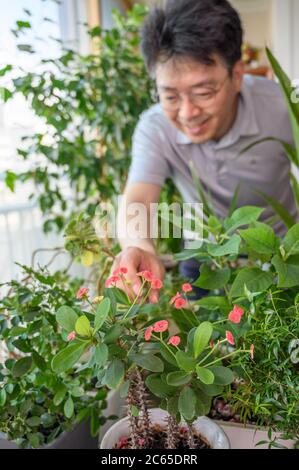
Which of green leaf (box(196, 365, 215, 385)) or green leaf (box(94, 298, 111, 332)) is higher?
green leaf (box(94, 298, 111, 332))

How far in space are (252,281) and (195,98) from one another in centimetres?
66

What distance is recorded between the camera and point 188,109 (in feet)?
3.50

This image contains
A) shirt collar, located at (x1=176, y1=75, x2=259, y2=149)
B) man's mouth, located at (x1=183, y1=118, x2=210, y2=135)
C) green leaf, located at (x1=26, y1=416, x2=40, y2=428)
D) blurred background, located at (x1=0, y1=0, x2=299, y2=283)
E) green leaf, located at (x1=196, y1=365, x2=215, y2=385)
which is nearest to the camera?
green leaf, located at (x1=196, y1=365, x2=215, y2=385)

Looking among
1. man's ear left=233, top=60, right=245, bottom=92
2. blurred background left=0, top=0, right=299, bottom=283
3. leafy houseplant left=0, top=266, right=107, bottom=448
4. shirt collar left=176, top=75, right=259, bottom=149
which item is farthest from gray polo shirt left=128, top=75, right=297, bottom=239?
leafy houseplant left=0, top=266, right=107, bottom=448

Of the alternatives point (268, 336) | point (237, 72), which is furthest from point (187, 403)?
point (237, 72)

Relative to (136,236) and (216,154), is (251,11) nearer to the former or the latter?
(216,154)

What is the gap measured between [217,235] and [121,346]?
24cm

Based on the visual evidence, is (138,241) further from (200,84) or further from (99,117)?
(99,117)

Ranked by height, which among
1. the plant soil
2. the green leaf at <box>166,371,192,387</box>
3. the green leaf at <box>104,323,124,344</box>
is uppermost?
the green leaf at <box>104,323,124,344</box>

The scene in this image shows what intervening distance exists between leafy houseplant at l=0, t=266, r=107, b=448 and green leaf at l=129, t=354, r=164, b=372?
0.17 meters

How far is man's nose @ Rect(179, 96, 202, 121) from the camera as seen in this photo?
3.49 ft

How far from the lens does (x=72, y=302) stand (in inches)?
27.7

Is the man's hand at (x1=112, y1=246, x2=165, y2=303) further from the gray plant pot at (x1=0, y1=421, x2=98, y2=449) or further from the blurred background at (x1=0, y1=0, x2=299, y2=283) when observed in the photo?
the blurred background at (x1=0, y1=0, x2=299, y2=283)

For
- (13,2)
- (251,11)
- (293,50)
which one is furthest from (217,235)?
(251,11)
